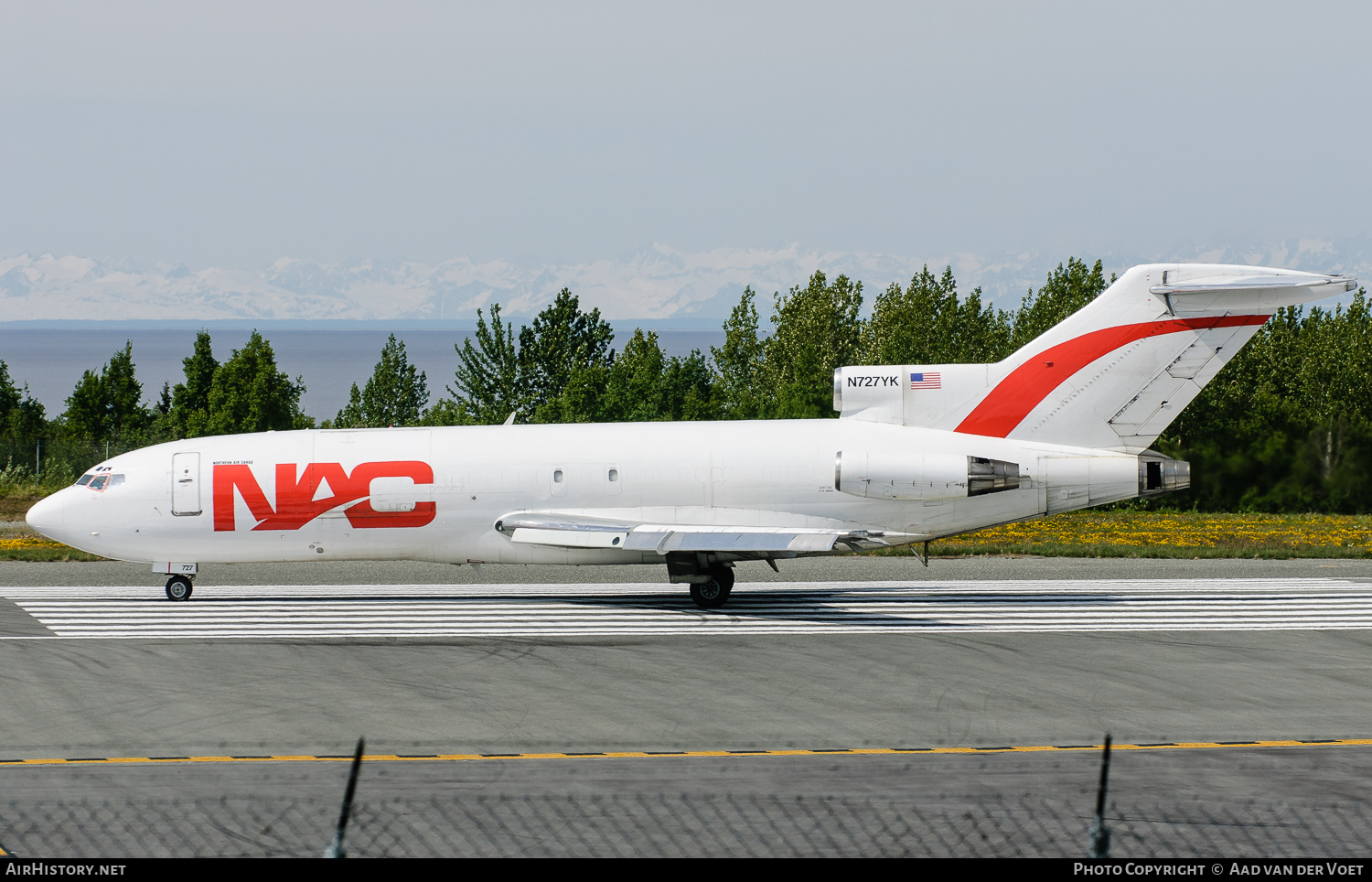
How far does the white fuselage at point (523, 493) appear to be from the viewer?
25.0 meters

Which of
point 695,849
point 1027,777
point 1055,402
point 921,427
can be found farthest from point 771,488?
point 695,849

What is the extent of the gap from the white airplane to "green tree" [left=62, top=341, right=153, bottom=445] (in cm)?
4180

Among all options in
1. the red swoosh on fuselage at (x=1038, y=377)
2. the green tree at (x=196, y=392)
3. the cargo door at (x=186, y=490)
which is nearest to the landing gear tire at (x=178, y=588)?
the cargo door at (x=186, y=490)

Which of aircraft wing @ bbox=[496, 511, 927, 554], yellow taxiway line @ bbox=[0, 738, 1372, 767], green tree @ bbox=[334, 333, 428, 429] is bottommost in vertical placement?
yellow taxiway line @ bbox=[0, 738, 1372, 767]

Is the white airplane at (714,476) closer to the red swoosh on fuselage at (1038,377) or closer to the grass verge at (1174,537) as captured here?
the red swoosh on fuselage at (1038,377)

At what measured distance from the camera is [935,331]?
6806 centimetres

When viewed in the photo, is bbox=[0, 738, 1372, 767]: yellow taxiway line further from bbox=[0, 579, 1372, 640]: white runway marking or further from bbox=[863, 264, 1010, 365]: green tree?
bbox=[863, 264, 1010, 365]: green tree

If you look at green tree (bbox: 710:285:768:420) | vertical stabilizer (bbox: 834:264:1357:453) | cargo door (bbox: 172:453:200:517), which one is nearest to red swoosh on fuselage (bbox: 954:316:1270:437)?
vertical stabilizer (bbox: 834:264:1357:453)

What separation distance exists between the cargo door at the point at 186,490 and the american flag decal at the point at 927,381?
49.2ft

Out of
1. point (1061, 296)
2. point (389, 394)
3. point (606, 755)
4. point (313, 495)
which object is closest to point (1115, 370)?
point (606, 755)

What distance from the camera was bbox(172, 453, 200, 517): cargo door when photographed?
2516 cm

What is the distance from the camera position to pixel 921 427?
1020 inches

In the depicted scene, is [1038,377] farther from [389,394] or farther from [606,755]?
[389,394]

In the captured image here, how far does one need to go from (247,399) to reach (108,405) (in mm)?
9148
